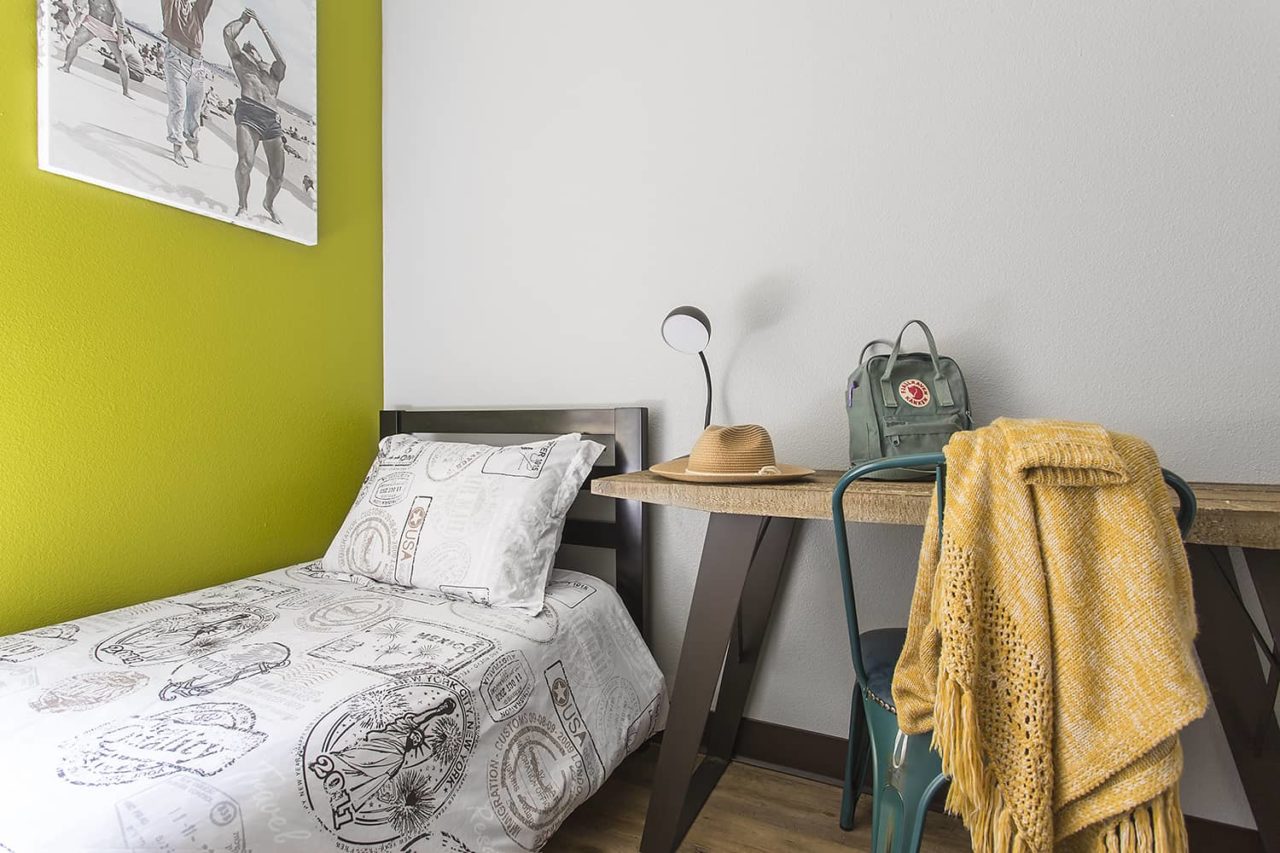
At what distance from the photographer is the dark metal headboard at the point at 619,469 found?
1.76 metres

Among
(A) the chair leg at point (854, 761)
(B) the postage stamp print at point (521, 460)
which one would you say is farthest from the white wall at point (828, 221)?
(B) the postage stamp print at point (521, 460)

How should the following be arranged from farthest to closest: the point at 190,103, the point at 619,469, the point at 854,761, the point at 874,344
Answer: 1. the point at 619,469
2. the point at 190,103
3. the point at 874,344
4. the point at 854,761

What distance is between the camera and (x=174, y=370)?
1655 millimetres

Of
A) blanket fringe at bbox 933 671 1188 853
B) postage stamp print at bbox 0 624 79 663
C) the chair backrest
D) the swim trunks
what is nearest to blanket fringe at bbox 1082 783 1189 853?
blanket fringe at bbox 933 671 1188 853

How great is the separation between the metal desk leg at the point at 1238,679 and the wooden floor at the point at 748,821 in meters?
0.55

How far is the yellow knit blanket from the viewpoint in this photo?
2.40ft

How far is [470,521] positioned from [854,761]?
1.03 metres

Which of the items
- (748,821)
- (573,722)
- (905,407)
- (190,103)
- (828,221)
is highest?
(190,103)

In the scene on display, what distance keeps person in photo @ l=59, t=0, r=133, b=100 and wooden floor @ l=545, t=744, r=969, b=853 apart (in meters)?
2.02

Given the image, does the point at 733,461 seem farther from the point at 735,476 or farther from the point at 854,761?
the point at 854,761

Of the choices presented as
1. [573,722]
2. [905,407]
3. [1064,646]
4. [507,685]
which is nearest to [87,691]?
[507,685]

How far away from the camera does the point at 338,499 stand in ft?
6.97

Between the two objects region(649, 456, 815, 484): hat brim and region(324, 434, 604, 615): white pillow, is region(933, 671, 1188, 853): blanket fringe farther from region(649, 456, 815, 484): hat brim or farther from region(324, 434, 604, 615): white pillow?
region(324, 434, 604, 615): white pillow

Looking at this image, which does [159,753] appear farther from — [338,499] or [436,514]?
[338,499]
